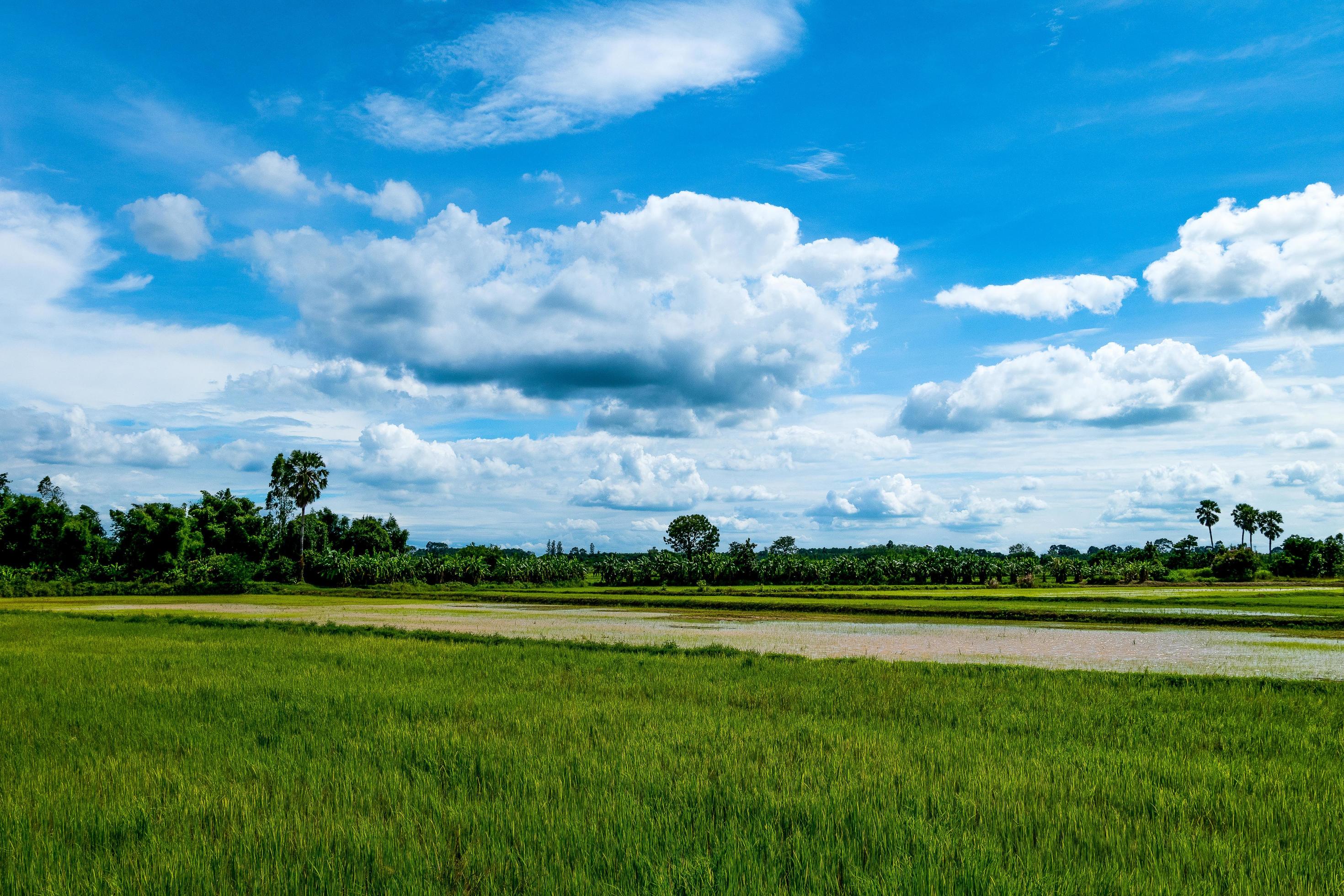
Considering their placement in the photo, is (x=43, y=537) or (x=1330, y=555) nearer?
(x=43, y=537)

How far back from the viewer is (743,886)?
161 inches

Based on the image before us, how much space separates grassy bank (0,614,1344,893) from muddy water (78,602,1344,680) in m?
5.28

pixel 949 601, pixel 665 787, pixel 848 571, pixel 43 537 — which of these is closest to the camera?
pixel 665 787

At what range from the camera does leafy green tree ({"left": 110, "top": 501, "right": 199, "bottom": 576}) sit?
61750mm

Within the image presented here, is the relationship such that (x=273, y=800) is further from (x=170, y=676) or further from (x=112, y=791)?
(x=170, y=676)

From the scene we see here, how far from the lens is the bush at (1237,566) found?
72312 mm

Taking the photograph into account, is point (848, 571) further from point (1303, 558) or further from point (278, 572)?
point (278, 572)

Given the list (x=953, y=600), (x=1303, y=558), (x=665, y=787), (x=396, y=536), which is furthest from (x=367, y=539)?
(x=1303, y=558)

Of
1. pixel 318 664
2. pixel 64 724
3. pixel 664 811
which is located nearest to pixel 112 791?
pixel 64 724

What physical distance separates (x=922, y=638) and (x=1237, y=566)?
69434 mm

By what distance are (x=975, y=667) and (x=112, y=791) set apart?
1336 centimetres

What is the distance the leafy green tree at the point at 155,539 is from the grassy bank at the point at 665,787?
5888 cm

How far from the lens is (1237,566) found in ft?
238

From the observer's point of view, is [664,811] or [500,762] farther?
[500,762]
